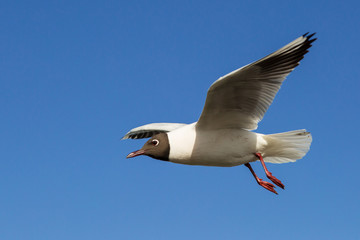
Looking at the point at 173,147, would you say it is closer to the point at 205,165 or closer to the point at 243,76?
the point at 205,165

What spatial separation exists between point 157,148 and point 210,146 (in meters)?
0.75

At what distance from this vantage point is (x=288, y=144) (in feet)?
25.8

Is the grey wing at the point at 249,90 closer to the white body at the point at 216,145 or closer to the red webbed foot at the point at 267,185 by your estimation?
the white body at the point at 216,145

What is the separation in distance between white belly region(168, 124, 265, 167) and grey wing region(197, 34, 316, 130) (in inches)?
4.6

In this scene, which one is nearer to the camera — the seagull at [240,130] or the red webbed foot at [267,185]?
the seagull at [240,130]

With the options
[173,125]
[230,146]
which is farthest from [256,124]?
[173,125]

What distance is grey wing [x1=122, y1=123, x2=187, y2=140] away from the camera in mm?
9367

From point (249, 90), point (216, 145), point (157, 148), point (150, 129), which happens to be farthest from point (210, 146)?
point (150, 129)

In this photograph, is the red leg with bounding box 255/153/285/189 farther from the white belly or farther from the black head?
the black head

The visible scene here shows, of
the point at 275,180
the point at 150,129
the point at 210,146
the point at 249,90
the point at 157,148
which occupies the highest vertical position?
the point at 150,129

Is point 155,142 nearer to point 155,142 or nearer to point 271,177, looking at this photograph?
point 155,142

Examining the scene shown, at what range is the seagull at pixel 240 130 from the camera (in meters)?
6.73

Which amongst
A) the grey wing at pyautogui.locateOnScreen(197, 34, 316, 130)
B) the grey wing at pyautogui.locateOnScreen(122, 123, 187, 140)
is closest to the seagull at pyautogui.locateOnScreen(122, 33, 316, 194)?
the grey wing at pyautogui.locateOnScreen(197, 34, 316, 130)

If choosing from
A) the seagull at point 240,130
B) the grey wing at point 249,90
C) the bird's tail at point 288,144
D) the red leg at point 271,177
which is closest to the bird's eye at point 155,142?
the seagull at point 240,130
